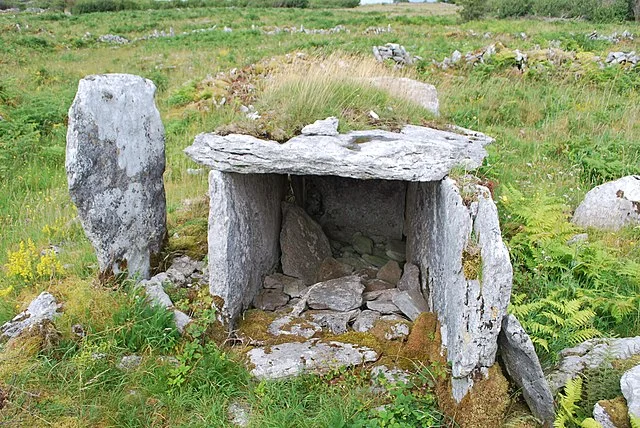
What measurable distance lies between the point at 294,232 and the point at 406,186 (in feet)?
5.43

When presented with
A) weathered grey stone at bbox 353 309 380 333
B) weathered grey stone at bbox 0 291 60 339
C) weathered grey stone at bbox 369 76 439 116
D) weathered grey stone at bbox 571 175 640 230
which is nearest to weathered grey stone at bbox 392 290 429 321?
weathered grey stone at bbox 353 309 380 333

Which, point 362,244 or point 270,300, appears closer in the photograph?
point 270,300

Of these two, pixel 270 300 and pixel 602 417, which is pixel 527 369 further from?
pixel 270 300

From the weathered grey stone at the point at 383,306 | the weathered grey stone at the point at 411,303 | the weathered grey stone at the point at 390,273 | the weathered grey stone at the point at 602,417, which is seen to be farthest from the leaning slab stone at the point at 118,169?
the weathered grey stone at the point at 602,417

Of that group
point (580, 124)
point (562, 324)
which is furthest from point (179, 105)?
point (562, 324)

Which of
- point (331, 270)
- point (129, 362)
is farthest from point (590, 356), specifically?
point (129, 362)

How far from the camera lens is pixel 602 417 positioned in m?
3.28

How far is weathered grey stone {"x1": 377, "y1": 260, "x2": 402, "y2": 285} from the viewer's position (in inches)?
230

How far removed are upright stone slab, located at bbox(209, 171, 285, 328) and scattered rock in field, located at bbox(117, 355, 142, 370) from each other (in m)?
0.81

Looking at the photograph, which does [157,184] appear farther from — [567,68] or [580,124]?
[567,68]

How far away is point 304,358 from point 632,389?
→ 2.34 m

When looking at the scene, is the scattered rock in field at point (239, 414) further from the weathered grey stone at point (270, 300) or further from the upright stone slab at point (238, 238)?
the weathered grey stone at point (270, 300)

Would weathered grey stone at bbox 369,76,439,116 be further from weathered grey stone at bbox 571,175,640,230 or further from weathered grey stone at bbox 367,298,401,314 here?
weathered grey stone at bbox 367,298,401,314

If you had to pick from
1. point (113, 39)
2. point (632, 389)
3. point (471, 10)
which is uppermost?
point (471, 10)
